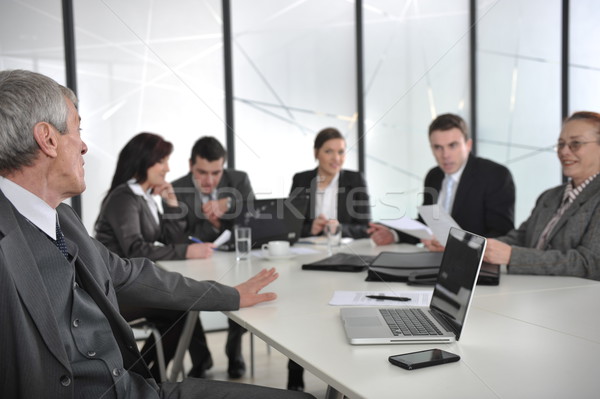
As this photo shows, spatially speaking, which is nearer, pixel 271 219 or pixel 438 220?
pixel 438 220

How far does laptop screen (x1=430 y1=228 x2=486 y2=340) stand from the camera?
55.7 inches

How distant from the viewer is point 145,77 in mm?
4508

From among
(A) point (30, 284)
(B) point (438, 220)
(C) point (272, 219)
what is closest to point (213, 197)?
(C) point (272, 219)

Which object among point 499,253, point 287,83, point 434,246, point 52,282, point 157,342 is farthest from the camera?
point 287,83

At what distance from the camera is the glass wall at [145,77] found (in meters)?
4.35

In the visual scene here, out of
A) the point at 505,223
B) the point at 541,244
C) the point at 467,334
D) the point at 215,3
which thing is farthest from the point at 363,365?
the point at 215,3

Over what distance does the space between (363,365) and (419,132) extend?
443 cm

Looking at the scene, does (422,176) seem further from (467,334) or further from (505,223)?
(467,334)

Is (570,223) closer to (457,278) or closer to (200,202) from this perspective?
(457,278)

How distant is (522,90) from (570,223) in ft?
10.1

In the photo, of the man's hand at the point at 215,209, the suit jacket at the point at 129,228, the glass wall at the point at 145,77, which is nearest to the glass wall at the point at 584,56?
the glass wall at the point at 145,77

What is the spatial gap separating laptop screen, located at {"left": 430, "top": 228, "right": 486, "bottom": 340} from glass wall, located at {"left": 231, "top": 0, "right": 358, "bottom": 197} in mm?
3320

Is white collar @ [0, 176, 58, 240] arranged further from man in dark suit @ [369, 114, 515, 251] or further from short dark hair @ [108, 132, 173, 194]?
man in dark suit @ [369, 114, 515, 251]

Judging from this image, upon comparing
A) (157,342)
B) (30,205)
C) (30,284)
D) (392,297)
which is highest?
(30,205)
